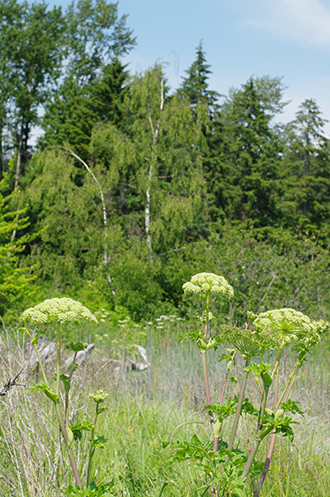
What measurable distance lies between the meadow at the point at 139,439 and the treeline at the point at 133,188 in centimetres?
295

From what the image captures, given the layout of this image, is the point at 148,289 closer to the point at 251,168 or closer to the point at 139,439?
the point at 139,439

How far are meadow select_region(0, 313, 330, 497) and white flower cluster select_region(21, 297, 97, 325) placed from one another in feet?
1.54

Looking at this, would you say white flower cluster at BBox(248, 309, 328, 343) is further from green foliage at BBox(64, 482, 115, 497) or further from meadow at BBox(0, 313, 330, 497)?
green foliage at BBox(64, 482, 115, 497)

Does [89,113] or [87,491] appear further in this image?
[89,113]

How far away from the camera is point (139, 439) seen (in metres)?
2.62

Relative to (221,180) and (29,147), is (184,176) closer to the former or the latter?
(221,180)

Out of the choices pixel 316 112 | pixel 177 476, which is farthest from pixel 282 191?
pixel 177 476

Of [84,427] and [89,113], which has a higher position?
[89,113]

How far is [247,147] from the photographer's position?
22531mm

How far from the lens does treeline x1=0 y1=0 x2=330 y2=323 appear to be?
24.9 feet

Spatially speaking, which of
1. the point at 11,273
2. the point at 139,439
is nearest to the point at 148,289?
the point at 11,273

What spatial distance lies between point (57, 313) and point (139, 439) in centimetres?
169

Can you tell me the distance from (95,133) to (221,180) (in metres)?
10.1

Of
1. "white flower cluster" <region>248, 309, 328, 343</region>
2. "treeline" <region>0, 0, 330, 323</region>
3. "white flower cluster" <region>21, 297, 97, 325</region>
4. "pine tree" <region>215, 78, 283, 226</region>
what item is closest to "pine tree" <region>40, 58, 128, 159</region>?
"treeline" <region>0, 0, 330, 323</region>
